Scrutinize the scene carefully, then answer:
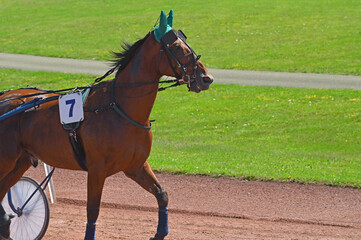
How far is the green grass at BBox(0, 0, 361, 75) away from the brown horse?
14232 millimetres

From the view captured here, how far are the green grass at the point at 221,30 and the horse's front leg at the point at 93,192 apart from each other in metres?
14.6

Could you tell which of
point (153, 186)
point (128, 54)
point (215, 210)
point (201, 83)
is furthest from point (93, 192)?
point (215, 210)

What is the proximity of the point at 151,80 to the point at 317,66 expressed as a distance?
14.9 meters

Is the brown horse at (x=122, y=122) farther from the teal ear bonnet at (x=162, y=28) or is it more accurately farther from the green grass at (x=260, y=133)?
the green grass at (x=260, y=133)

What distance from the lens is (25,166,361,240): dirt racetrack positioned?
7.41 metres

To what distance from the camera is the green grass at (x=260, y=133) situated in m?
10.5

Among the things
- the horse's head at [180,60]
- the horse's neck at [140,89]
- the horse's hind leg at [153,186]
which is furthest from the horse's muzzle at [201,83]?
the horse's hind leg at [153,186]

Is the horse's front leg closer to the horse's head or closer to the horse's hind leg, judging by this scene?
the horse's hind leg

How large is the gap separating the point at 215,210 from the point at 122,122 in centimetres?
292

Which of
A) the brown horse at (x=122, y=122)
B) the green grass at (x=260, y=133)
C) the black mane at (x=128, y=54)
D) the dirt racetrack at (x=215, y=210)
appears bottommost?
the dirt racetrack at (x=215, y=210)

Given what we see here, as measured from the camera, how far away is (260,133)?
13.4m

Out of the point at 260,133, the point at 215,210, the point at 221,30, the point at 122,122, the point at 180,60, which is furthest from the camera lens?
the point at 221,30

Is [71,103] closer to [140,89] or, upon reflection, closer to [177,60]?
[140,89]

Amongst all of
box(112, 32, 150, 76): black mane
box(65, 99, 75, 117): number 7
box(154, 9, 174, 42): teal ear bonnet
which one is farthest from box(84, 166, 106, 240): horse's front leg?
box(154, 9, 174, 42): teal ear bonnet
